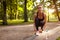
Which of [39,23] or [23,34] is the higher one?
[39,23]


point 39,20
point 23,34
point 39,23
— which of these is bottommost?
point 23,34

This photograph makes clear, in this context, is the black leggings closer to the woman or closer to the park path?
the woman

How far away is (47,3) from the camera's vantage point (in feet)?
119

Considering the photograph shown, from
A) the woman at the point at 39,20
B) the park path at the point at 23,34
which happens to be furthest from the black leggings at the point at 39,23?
the park path at the point at 23,34

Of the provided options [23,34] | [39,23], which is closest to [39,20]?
[39,23]

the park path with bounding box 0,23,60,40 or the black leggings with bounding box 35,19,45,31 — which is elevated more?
the black leggings with bounding box 35,19,45,31

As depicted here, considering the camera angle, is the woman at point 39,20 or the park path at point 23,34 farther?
the park path at point 23,34

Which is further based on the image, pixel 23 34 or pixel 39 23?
pixel 23 34

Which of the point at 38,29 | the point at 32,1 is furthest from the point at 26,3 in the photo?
the point at 38,29

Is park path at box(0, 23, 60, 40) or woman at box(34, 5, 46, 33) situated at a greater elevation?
woman at box(34, 5, 46, 33)

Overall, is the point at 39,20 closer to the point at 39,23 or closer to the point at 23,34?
the point at 39,23

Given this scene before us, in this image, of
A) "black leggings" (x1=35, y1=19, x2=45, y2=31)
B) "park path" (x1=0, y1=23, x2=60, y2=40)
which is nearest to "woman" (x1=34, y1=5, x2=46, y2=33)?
"black leggings" (x1=35, y1=19, x2=45, y2=31)

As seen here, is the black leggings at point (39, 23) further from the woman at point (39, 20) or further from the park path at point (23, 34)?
the park path at point (23, 34)

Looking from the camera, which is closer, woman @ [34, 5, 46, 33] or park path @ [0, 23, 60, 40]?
woman @ [34, 5, 46, 33]
